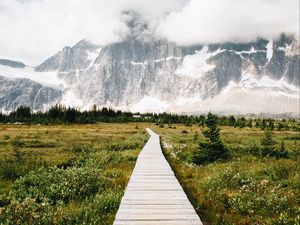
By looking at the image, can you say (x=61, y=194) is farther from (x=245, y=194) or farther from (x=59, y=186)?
(x=245, y=194)

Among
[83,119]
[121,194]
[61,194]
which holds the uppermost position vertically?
[83,119]

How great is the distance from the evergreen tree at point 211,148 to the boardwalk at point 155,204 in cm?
774

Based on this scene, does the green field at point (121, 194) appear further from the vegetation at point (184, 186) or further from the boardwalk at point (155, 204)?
the boardwalk at point (155, 204)

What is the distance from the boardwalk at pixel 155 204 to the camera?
1016 cm

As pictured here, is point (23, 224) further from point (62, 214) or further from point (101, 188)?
point (101, 188)

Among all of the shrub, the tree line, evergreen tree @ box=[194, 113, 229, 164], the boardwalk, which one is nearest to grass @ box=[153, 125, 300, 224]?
the boardwalk

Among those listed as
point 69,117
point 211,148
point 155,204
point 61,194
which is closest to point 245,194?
point 155,204

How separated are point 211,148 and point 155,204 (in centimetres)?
1423

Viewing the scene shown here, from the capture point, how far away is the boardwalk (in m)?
10.2

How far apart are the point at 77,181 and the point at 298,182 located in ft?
31.8

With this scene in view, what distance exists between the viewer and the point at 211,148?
2547cm

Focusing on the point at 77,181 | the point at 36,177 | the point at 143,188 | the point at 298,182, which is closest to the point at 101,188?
→ the point at 77,181

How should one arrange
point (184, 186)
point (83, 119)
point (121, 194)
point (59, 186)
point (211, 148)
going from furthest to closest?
point (83, 119), point (211, 148), point (184, 186), point (59, 186), point (121, 194)

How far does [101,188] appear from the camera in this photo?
15422mm
